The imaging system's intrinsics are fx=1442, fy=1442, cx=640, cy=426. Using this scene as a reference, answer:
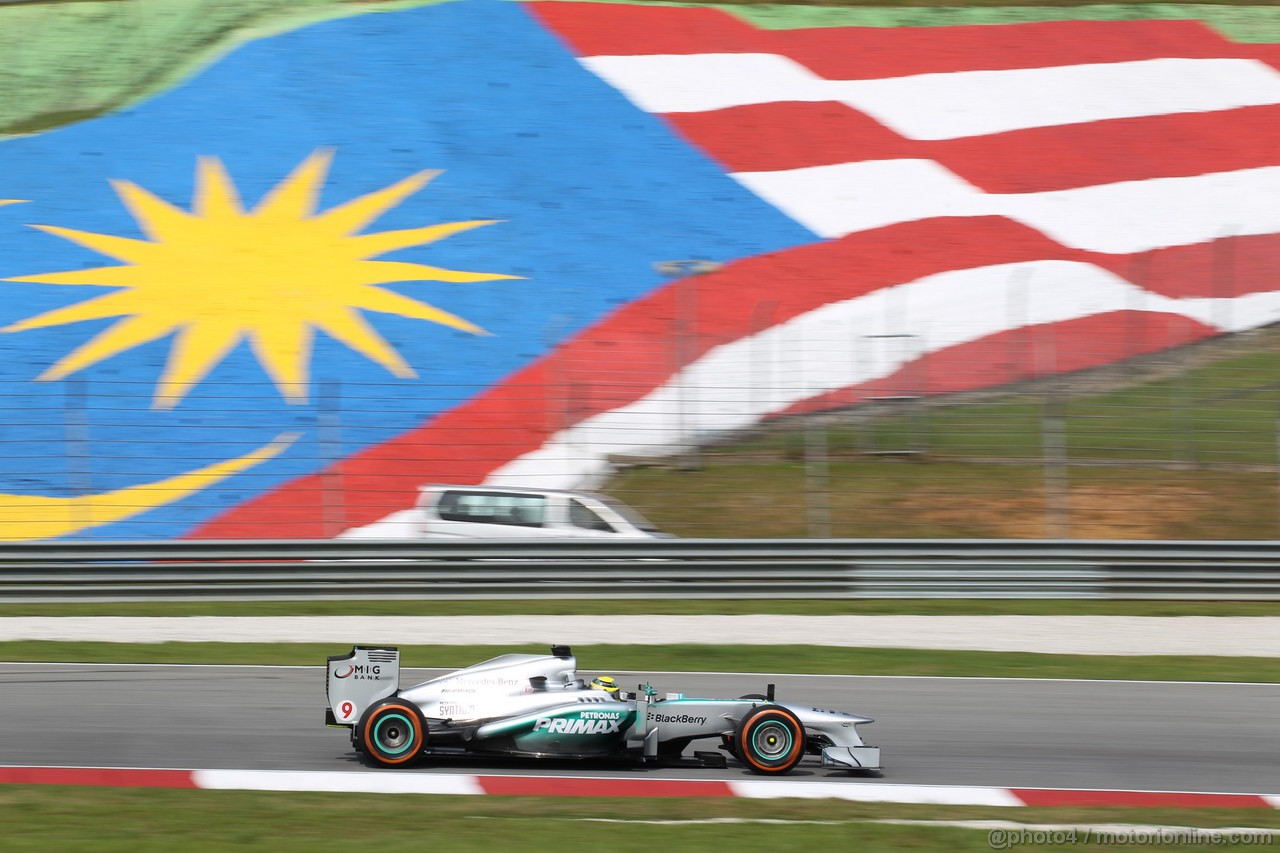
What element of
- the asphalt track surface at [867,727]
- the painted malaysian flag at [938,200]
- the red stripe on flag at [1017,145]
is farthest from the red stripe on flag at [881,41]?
the asphalt track surface at [867,727]

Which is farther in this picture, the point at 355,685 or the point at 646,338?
the point at 646,338

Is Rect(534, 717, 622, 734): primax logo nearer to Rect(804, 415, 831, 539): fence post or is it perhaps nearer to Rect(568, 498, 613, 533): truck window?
Rect(568, 498, 613, 533): truck window

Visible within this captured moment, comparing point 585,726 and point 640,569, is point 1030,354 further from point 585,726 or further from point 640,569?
point 585,726

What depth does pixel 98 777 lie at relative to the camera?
271 inches

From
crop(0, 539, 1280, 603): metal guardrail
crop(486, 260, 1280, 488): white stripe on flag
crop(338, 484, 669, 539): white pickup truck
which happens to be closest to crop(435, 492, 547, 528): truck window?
crop(338, 484, 669, 539): white pickup truck

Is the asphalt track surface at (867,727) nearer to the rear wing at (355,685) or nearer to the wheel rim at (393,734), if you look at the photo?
the wheel rim at (393,734)

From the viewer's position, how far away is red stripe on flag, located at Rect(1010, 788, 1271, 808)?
6.72 metres

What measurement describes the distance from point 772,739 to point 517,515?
738 centimetres

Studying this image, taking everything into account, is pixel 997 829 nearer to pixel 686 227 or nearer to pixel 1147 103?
pixel 686 227

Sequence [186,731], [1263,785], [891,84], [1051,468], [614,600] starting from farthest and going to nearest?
[891,84] → [1051,468] → [614,600] → [186,731] → [1263,785]

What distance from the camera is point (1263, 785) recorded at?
23.5 ft

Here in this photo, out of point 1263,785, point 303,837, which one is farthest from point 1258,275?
point 303,837

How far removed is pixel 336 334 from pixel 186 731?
1209 centimetres

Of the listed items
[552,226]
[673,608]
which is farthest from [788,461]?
[552,226]
